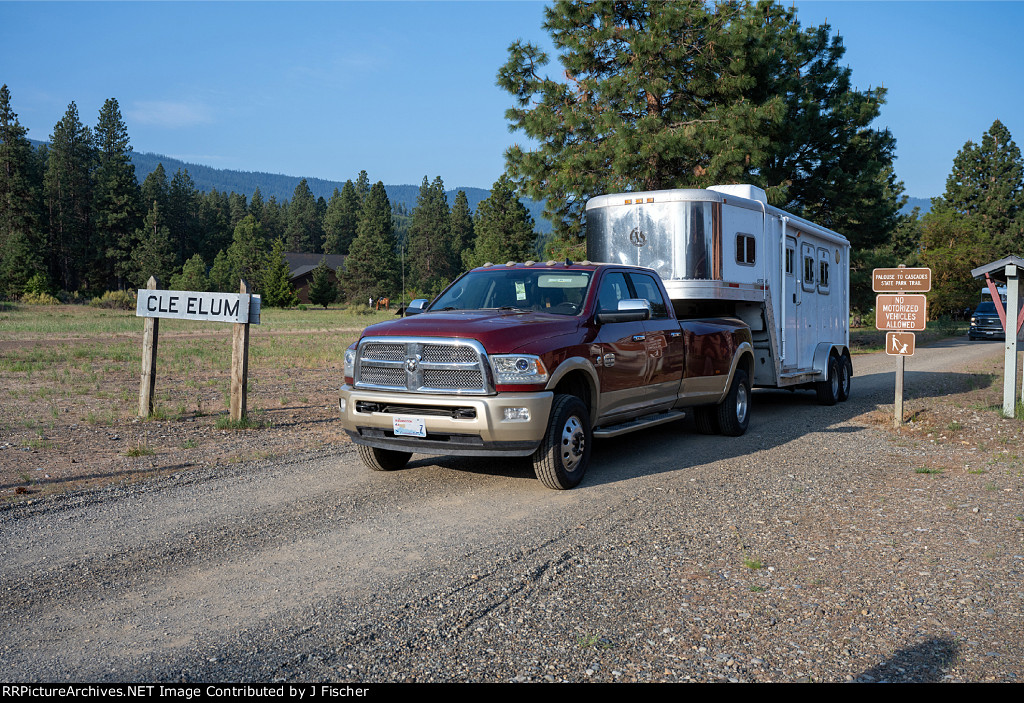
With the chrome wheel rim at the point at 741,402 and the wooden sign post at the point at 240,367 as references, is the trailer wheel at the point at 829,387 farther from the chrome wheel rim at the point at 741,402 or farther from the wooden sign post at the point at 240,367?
the wooden sign post at the point at 240,367

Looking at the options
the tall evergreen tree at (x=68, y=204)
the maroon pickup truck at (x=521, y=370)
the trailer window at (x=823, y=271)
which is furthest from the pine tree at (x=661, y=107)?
the tall evergreen tree at (x=68, y=204)

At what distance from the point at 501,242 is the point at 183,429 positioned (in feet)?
214

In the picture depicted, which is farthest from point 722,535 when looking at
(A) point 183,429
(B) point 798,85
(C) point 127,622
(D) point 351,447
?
(B) point 798,85

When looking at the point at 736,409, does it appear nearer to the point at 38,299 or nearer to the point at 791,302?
the point at 791,302

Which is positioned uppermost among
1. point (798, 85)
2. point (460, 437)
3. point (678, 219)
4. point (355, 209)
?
point (355, 209)

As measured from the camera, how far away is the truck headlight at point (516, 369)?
6.75m

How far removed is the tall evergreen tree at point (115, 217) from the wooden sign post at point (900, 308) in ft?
285

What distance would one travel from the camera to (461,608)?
4.41 meters

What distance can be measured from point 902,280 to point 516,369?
7.37m

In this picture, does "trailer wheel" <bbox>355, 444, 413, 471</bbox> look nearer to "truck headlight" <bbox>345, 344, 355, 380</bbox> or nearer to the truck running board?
"truck headlight" <bbox>345, 344, 355, 380</bbox>

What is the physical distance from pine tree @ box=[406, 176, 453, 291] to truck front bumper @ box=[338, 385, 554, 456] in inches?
4007

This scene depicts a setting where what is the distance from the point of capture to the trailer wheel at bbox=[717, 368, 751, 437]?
10.4 meters

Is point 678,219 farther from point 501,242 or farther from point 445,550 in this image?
point 501,242
